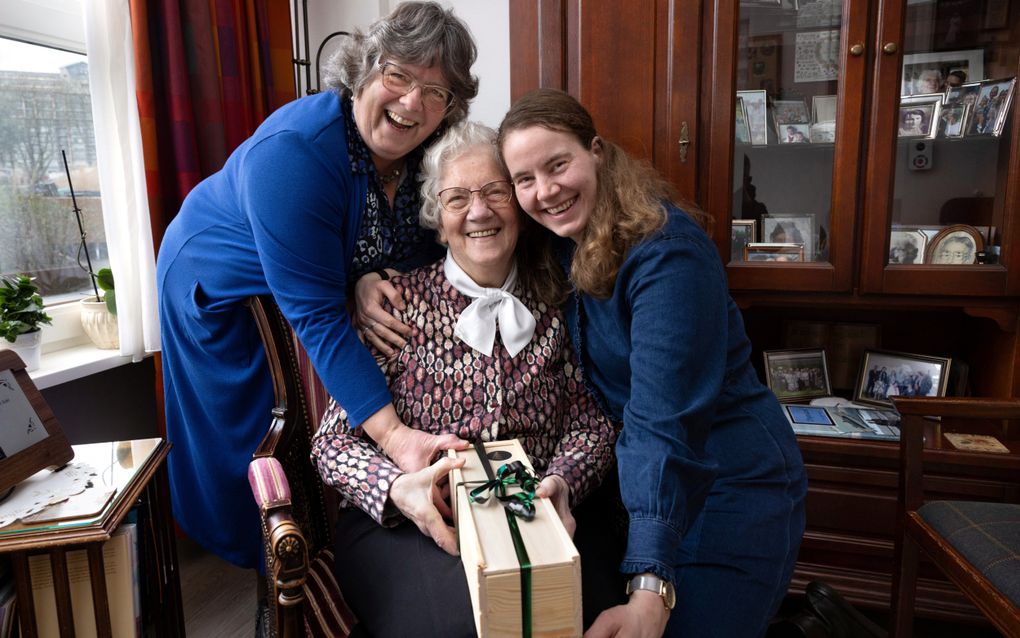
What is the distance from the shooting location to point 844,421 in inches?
78.9

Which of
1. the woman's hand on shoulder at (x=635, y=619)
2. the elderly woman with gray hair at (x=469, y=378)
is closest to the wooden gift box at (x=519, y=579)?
the woman's hand on shoulder at (x=635, y=619)

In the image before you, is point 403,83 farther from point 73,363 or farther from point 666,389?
point 73,363

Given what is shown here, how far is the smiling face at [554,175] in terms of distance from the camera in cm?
126

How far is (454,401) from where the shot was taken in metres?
1.32

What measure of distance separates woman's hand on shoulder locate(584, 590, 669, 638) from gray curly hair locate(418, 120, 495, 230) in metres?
0.80

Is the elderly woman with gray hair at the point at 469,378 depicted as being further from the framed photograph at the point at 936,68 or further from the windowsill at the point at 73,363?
the framed photograph at the point at 936,68

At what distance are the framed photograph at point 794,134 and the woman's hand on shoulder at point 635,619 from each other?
4.65 ft

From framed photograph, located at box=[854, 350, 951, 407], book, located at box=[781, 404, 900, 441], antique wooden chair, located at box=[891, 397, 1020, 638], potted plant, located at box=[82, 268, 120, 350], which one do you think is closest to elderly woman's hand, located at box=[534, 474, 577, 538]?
antique wooden chair, located at box=[891, 397, 1020, 638]

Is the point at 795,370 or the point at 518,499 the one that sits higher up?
the point at 518,499

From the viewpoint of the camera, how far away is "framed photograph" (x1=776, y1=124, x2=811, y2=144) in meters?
1.92

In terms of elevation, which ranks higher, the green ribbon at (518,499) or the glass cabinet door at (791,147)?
the glass cabinet door at (791,147)

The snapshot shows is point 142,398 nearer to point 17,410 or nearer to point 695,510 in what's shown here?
point 17,410

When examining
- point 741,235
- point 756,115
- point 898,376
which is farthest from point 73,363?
point 898,376

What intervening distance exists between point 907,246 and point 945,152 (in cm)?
27
